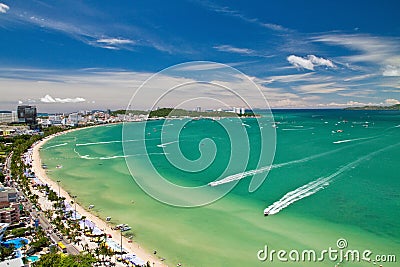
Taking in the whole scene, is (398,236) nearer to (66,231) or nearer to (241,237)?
(241,237)

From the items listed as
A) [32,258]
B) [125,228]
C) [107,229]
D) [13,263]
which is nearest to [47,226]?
[107,229]

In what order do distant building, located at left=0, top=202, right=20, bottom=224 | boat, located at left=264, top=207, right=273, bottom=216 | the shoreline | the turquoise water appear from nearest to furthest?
the turquoise water < the shoreline < distant building, located at left=0, top=202, right=20, bottom=224 < boat, located at left=264, top=207, right=273, bottom=216

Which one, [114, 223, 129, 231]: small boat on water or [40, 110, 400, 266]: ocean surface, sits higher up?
[40, 110, 400, 266]: ocean surface

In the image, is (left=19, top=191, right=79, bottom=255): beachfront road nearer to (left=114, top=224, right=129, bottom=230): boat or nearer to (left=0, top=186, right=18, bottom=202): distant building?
(left=0, top=186, right=18, bottom=202): distant building

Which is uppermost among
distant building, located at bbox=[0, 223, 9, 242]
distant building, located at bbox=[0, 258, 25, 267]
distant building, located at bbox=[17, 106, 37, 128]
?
distant building, located at bbox=[17, 106, 37, 128]

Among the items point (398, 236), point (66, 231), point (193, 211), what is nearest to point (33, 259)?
point (66, 231)
